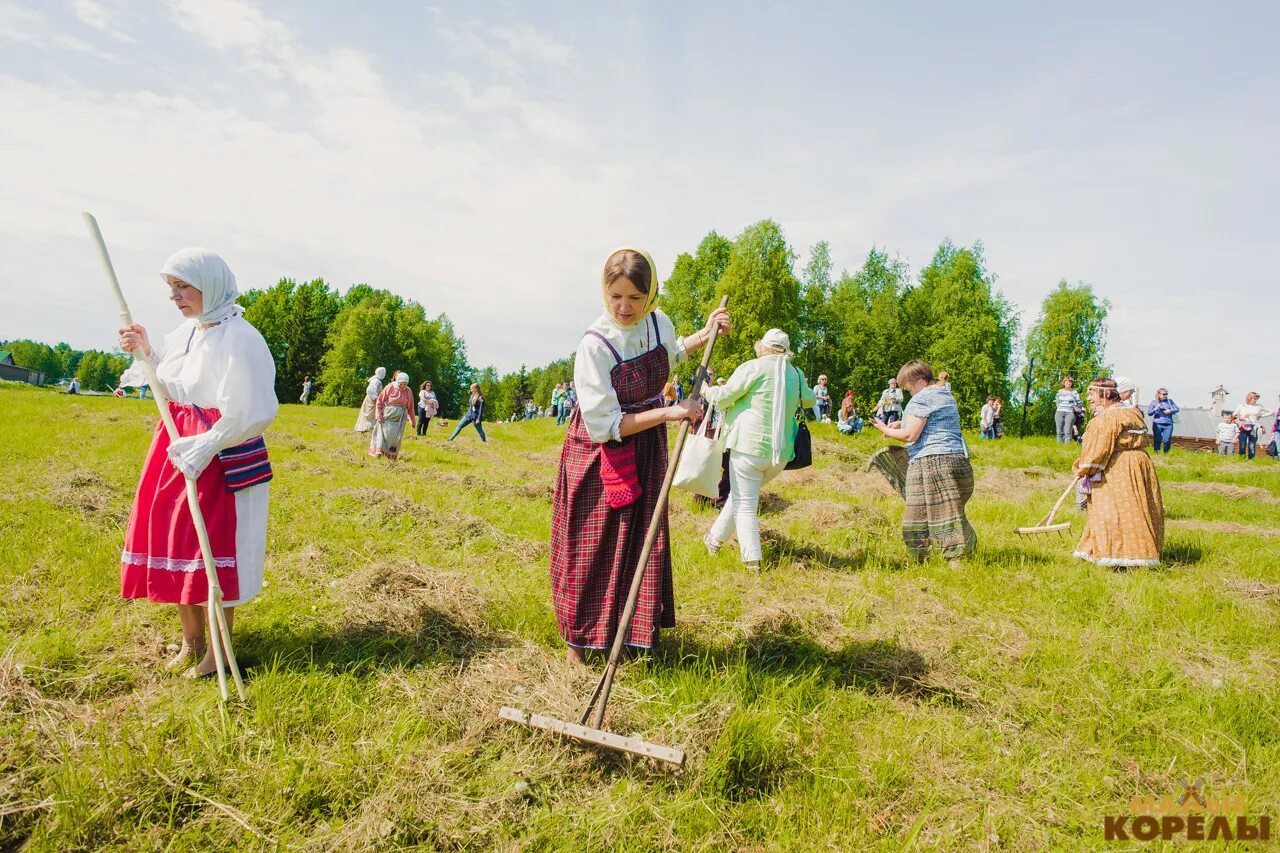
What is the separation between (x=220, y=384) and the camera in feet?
11.1

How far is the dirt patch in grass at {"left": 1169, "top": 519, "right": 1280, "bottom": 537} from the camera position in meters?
8.98

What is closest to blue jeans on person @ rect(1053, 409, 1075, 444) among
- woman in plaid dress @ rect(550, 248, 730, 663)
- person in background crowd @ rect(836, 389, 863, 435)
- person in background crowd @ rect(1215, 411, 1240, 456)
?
person in background crowd @ rect(1215, 411, 1240, 456)

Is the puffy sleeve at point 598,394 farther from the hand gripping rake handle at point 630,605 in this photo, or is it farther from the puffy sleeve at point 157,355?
the puffy sleeve at point 157,355

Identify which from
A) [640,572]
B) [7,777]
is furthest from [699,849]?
[7,777]

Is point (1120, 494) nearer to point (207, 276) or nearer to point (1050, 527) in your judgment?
point (1050, 527)

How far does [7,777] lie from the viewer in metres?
2.56

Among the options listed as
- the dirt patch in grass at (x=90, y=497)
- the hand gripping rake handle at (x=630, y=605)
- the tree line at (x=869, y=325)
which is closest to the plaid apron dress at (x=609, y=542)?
the hand gripping rake handle at (x=630, y=605)

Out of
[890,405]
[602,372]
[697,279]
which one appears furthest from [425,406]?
[697,279]

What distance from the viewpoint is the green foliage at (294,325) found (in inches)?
2429

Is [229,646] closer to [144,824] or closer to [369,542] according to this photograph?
[144,824]

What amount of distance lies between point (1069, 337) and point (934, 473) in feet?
155

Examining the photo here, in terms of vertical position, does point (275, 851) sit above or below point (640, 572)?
below

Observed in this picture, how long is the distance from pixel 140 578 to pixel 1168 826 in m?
4.88

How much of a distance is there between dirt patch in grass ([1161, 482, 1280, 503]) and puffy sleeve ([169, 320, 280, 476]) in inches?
619
